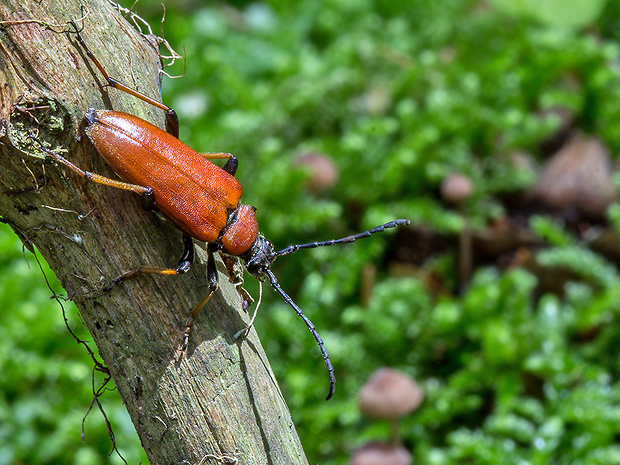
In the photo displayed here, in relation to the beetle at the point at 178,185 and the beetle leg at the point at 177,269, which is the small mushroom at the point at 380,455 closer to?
the beetle at the point at 178,185

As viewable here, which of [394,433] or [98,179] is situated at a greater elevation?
[394,433]

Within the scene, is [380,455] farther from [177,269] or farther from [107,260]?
[107,260]

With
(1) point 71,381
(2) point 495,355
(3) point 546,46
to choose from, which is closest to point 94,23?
(1) point 71,381

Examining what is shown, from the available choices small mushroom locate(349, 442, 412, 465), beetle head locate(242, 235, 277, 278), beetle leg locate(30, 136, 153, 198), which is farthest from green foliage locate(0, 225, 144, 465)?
beetle leg locate(30, 136, 153, 198)

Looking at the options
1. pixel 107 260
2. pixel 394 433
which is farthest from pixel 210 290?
pixel 394 433

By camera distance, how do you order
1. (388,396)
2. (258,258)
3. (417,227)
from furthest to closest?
(417,227)
(388,396)
(258,258)

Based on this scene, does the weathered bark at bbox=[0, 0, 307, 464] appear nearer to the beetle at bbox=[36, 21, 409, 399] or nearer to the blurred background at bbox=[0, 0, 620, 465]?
the beetle at bbox=[36, 21, 409, 399]

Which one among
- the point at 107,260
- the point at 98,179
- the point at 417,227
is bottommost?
the point at 107,260

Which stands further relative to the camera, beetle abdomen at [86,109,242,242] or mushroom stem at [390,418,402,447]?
mushroom stem at [390,418,402,447]
